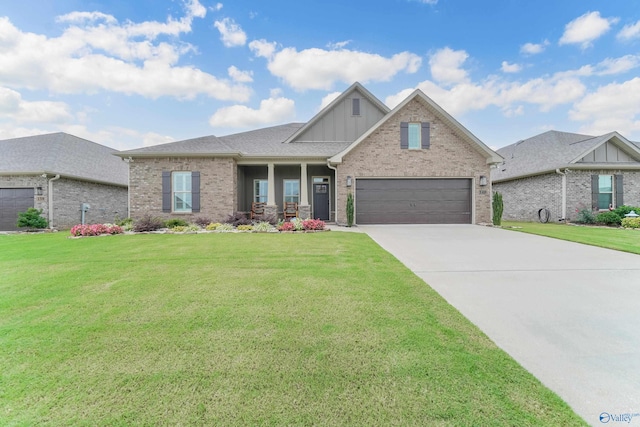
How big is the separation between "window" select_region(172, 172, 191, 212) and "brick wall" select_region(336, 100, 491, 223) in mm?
6956

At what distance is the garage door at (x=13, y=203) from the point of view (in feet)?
45.2

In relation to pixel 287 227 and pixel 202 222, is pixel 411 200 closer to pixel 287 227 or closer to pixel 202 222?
pixel 287 227

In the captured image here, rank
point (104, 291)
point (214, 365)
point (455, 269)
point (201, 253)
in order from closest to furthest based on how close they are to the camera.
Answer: point (214, 365) → point (104, 291) → point (455, 269) → point (201, 253)

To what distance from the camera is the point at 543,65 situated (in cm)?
1598

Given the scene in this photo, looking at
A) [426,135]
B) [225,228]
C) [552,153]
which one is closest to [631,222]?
[552,153]

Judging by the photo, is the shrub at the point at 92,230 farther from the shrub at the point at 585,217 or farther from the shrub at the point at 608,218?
the shrub at the point at 608,218

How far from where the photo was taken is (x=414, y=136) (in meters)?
13.4

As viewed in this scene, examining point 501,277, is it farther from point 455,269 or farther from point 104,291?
point 104,291

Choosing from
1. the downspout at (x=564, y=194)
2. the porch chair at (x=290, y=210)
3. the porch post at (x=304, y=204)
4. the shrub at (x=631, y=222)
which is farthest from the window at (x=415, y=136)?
the shrub at (x=631, y=222)

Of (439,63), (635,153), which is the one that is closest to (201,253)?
(439,63)

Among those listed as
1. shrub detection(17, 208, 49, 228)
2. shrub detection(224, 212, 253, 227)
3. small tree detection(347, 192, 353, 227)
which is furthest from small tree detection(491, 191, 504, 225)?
shrub detection(17, 208, 49, 228)

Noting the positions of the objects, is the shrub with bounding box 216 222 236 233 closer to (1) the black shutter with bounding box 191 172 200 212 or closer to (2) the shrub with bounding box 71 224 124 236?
(1) the black shutter with bounding box 191 172 200 212

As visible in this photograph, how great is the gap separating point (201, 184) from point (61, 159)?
814 cm

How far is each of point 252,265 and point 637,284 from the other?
627 centimetres
